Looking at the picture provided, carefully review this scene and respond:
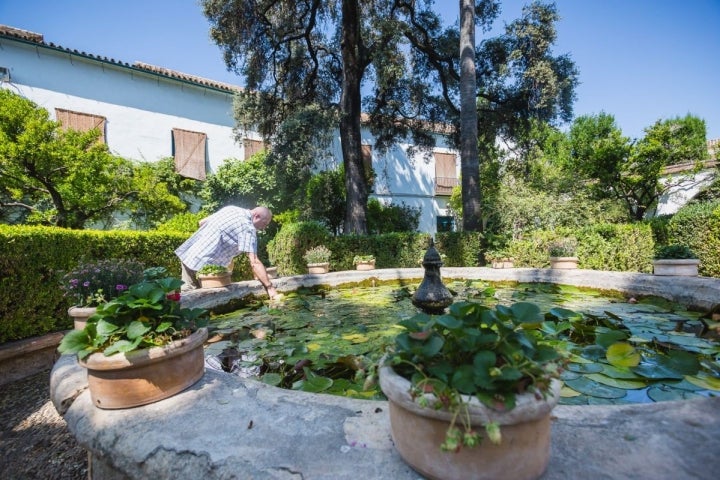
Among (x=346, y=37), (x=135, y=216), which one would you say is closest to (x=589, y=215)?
(x=346, y=37)

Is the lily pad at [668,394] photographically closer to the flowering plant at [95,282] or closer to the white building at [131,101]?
the flowering plant at [95,282]

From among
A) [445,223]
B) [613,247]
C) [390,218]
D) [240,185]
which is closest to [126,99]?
[240,185]

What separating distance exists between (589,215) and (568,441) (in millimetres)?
12760

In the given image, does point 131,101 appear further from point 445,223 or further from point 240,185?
point 445,223

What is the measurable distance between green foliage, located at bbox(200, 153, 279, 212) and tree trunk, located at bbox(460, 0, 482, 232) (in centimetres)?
764

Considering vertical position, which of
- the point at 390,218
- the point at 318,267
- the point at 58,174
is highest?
the point at 58,174

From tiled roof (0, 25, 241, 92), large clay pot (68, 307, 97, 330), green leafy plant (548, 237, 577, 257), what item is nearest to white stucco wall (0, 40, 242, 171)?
tiled roof (0, 25, 241, 92)

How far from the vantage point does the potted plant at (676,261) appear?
147 inches

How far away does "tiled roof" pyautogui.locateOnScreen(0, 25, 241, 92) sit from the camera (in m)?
10.7

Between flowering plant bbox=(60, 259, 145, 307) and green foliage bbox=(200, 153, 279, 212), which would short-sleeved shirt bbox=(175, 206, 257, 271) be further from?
green foliage bbox=(200, 153, 279, 212)

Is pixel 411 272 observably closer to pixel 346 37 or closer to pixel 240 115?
pixel 346 37

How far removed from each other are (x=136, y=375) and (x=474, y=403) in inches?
50.2

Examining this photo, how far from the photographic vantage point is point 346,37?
9.05 meters

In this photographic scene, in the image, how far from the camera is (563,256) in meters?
5.81
